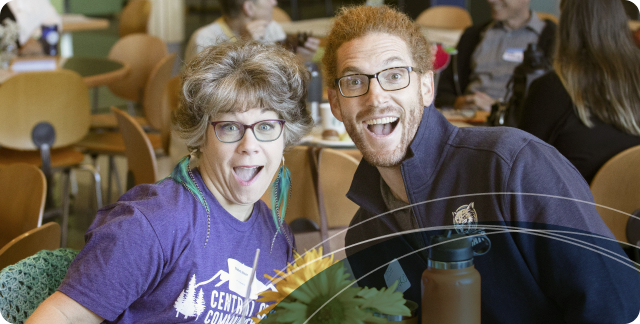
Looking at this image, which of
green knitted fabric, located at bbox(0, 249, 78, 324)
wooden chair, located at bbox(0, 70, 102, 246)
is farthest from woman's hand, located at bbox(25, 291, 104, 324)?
wooden chair, located at bbox(0, 70, 102, 246)

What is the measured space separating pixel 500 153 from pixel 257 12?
2.44 metres

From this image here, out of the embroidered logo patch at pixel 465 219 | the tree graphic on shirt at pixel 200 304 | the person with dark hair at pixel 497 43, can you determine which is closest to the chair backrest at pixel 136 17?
the person with dark hair at pixel 497 43

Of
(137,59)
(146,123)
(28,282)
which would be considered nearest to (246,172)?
(28,282)

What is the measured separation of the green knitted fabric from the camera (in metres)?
1.07

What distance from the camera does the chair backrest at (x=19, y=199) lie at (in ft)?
5.20

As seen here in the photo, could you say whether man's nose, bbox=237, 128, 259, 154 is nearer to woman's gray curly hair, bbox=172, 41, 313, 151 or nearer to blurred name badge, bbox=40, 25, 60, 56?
woman's gray curly hair, bbox=172, 41, 313, 151

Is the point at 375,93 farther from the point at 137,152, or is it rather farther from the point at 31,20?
the point at 31,20

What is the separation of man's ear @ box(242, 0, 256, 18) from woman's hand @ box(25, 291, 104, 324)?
2354mm

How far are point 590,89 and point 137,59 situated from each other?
3.27 meters

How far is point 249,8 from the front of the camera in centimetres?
311

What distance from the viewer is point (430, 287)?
661 millimetres

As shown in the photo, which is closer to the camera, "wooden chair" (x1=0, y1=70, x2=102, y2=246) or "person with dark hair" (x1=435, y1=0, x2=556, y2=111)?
"wooden chair" (x1=0, y1=70, x2=102, y2=246)

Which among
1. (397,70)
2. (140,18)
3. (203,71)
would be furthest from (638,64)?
(140,18)

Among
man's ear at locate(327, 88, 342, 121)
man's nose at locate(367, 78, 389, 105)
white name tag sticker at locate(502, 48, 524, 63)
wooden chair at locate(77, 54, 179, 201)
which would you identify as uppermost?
man's nose at locate(367, 78, 389, 105)
